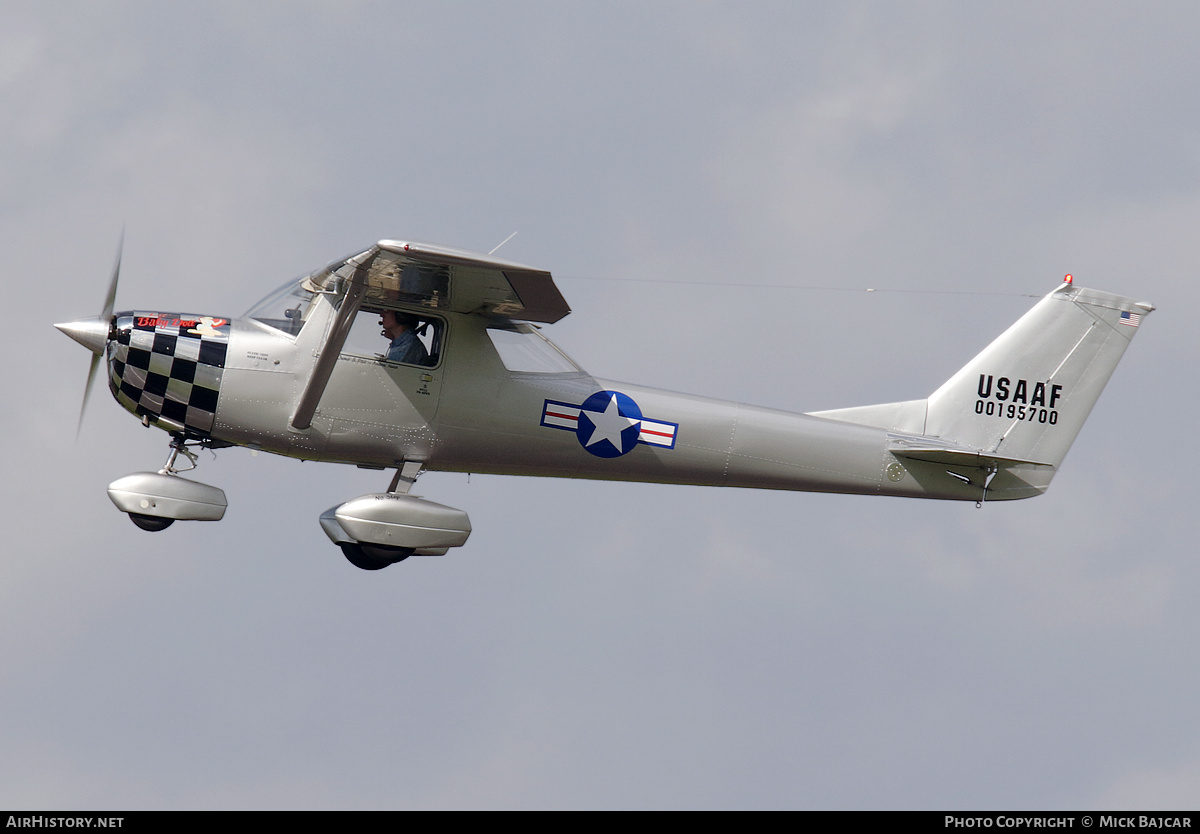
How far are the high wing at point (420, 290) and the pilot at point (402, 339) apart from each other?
16 cm

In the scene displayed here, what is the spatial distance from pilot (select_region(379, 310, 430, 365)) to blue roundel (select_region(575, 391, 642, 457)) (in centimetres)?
178

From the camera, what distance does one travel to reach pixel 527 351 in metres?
14.2

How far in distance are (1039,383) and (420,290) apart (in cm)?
723

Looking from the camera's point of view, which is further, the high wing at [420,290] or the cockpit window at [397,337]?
the cockpit window at [397,337]

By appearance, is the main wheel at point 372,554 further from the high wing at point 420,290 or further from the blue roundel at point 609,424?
the blue roundel at point 609,424

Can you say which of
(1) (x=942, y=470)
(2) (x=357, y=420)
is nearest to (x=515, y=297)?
(2) (x=357, y=420)

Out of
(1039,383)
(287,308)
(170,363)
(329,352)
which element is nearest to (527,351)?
(329,352)

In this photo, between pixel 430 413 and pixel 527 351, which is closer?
pixel 430 413

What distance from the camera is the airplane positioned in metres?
13.4

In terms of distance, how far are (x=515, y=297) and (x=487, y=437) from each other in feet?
5.15

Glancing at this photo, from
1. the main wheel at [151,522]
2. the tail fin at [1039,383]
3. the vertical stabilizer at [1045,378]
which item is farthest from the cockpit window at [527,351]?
the vertical stabilizer at [1045,378]

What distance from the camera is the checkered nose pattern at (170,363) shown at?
13.4 meters

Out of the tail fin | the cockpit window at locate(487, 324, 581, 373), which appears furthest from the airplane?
the tail fin

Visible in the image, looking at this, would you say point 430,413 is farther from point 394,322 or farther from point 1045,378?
point 1045,378
